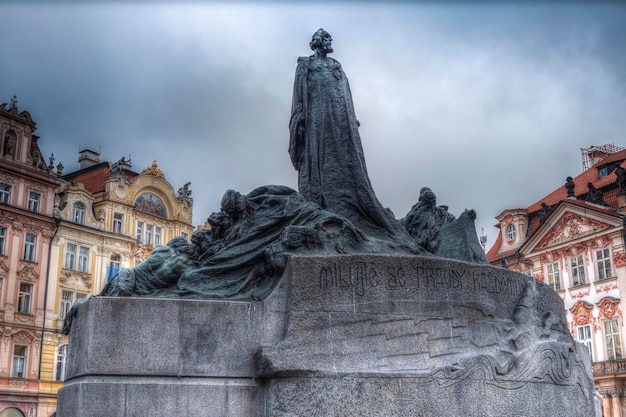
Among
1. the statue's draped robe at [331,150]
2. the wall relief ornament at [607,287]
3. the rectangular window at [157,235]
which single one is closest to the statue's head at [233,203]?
the statue's draped robe at [331,150]

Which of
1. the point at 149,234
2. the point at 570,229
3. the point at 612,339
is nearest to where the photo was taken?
the point at 612,339

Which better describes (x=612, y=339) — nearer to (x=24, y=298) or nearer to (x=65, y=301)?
(x=65, y=301)

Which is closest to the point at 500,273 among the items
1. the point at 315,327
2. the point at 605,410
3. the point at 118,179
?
the point at 315,327

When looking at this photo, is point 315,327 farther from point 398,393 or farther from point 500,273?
point 500,273

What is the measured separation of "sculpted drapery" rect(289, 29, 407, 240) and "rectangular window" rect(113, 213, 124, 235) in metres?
31.4

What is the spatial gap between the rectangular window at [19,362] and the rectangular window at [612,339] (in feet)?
85.9

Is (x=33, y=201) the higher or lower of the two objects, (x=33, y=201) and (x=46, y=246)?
the higher

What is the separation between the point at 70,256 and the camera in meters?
37.3

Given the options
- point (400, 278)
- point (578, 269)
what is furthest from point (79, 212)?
point (400, 278)

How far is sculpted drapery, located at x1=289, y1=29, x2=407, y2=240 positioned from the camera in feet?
30.2

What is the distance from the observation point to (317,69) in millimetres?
10016

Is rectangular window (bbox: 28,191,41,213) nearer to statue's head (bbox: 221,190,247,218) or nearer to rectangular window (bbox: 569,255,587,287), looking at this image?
rectangular window (bbox: 569,255,587,287)

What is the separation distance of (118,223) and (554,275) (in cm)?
2279

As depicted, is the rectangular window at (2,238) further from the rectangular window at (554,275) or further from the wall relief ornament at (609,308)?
the wall relief ornament at (609,308)
